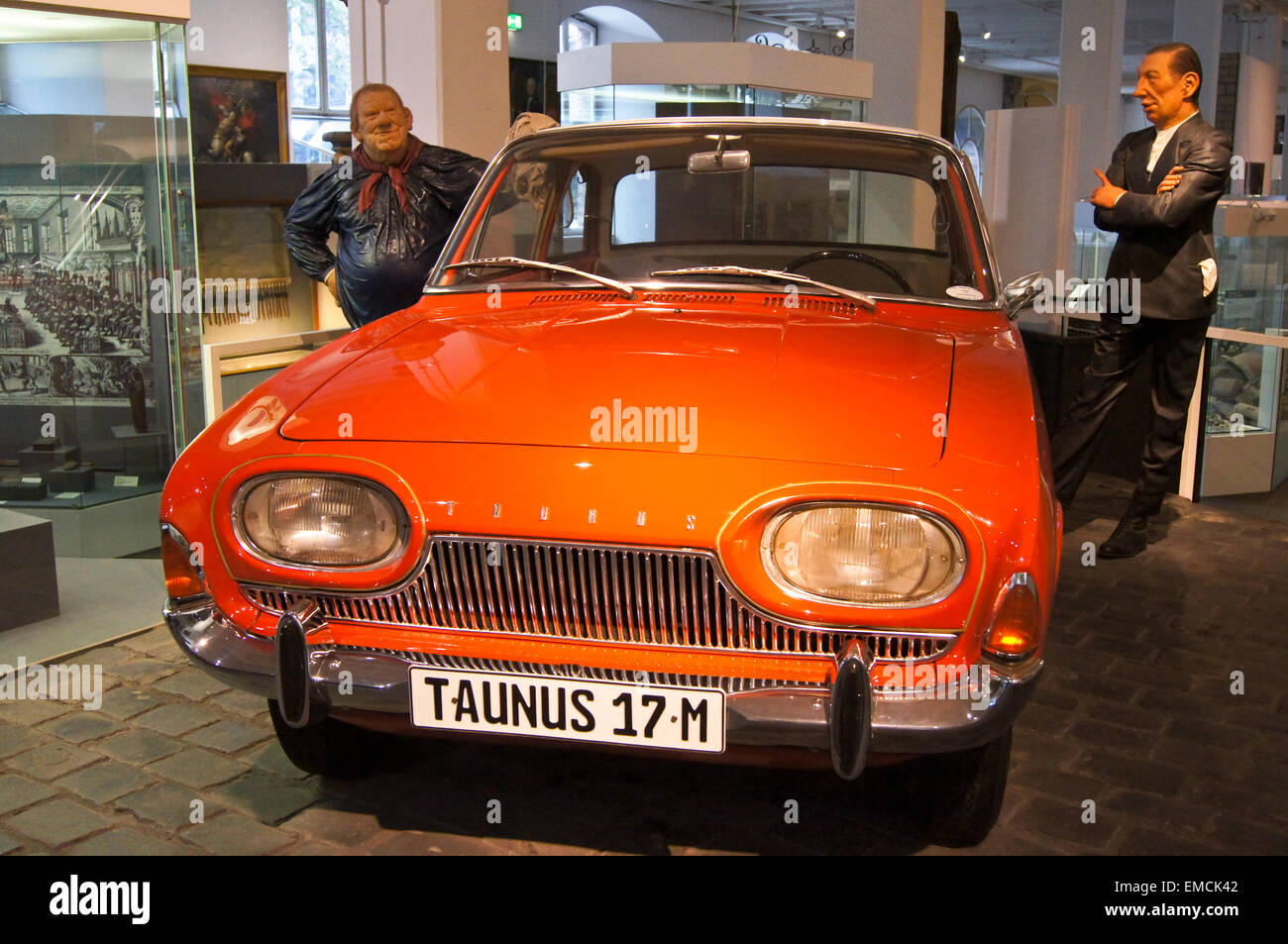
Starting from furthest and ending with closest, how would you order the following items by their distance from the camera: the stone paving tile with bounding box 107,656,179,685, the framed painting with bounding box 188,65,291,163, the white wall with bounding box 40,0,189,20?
1. the framed painting with bounding box 188,65,291,163
2. the white wall with bounding box 40,0,189,20
3. the stone paving tile with bounding box 107,656,179,685

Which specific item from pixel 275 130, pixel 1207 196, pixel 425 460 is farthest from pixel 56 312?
pixel 275 130

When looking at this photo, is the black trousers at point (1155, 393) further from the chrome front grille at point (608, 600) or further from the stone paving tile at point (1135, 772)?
the chrome front grille at point (608, 600)

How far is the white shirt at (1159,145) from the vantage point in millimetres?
4852

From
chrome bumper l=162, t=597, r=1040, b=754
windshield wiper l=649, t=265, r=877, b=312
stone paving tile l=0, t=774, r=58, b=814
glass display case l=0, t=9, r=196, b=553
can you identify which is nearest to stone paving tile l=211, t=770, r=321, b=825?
stone paving tile l=0, t=774, r=58, b=814

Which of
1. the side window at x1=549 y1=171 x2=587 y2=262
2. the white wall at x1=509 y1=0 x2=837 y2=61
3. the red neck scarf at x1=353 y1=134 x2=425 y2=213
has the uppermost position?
the white wall at x1=509 y1=0 x2=837 y2=61

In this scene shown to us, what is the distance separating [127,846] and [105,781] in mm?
388

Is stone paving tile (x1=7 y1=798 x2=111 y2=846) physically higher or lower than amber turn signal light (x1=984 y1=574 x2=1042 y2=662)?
lower

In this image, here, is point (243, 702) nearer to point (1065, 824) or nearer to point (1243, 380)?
point (1065, 824)

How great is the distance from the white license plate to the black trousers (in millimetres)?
3399

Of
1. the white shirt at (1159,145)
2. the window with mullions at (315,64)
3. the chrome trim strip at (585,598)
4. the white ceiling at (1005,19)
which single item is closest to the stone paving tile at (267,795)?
the chrome trim strip at (585,598)

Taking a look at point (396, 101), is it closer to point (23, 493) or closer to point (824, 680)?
point (23, 493)

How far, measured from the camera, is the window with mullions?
57.2 ft

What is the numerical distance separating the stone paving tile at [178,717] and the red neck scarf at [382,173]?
186cm

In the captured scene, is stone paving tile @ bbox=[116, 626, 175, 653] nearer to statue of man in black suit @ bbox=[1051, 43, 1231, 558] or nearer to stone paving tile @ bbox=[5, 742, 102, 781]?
stone paving tile @ bbox=[5, 742, 102, 781]
